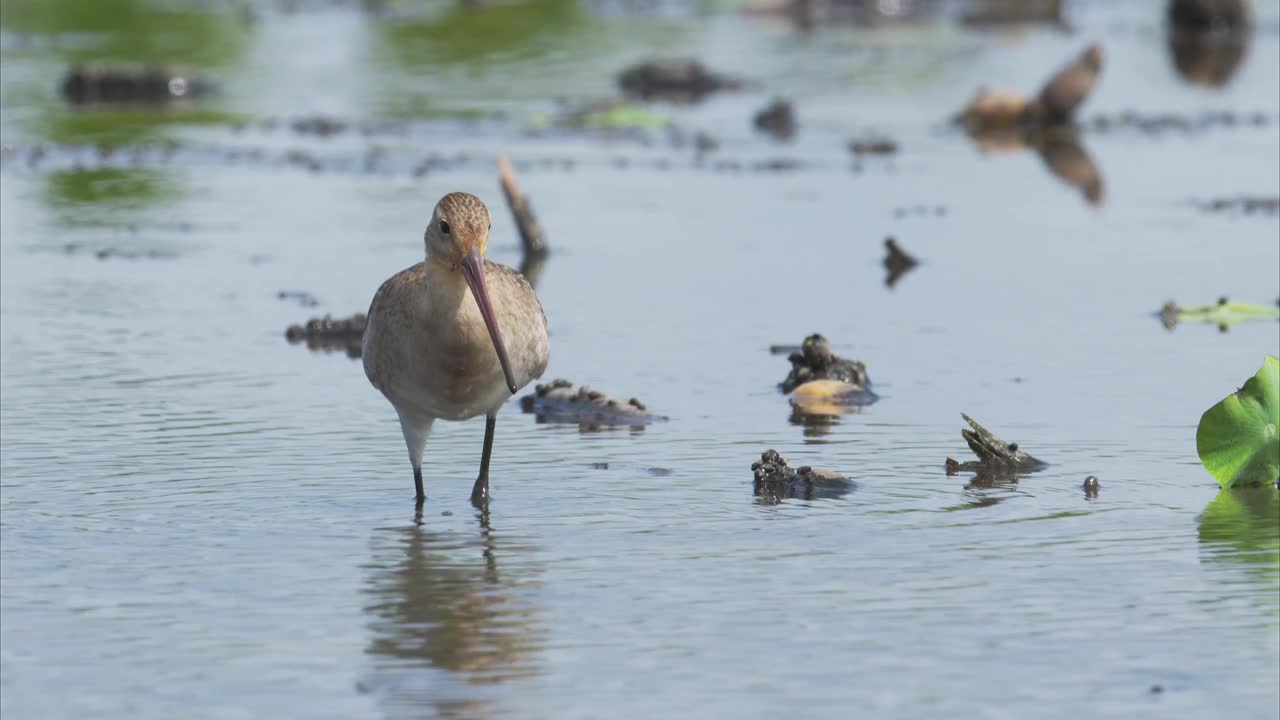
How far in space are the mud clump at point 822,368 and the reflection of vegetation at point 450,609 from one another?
308 centimetres

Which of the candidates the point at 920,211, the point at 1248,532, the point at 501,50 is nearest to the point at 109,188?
the point at 920,211

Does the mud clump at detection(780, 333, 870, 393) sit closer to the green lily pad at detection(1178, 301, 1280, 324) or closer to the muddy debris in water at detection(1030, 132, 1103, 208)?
the green lily pad at detection(1178, 301, 1280, 324)

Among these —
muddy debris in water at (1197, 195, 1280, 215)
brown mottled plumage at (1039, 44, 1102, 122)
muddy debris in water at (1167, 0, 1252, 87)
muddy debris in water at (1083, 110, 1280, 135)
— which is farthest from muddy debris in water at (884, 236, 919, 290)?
muddy debris in water at (1167, 0, 1252, 87)

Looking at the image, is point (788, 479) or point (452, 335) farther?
point (788, 479)

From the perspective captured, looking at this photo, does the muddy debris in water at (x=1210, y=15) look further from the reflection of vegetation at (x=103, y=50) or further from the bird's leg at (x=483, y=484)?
the bird's leg at (x=483, y=484)

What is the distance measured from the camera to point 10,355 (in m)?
13.0

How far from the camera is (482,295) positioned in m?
8.95

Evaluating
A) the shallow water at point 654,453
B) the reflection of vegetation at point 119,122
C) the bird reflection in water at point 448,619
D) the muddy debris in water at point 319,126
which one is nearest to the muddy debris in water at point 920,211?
the shallow water at point 654,453

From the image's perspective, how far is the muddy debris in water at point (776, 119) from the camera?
984 inches

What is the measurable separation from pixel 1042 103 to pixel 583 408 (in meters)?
14.8

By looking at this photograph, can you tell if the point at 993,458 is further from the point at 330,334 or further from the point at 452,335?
the point at 330,334

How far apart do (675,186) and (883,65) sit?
540 inches

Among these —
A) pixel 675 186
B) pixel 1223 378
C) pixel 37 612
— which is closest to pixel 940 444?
pixel 1223 378

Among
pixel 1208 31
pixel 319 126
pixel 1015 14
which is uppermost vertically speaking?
pixel 1015 14
